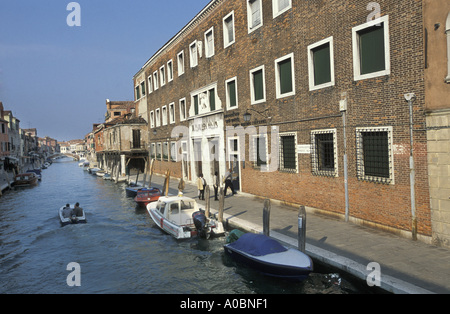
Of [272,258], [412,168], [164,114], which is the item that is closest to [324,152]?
[412,168]

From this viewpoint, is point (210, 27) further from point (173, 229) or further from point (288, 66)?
point (173, 229)

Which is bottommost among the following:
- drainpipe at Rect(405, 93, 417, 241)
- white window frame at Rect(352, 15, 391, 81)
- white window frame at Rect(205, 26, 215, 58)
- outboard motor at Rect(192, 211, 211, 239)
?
outboard motor at Rect(192, 211, 211, 239)

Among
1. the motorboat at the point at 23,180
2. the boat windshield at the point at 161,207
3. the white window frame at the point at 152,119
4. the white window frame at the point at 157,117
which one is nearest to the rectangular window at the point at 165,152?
the white window frame at the point at 157,117

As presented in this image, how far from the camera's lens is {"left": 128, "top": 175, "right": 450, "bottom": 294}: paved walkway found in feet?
21.5

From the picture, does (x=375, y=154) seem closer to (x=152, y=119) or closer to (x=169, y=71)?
(x=169, y=71)

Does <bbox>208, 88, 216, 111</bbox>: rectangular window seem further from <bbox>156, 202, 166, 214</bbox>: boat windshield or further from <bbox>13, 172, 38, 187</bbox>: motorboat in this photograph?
<bbox>13, 172, 38, 187</bbox>: motorboat

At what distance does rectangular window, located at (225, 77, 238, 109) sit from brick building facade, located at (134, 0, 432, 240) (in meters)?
0.08

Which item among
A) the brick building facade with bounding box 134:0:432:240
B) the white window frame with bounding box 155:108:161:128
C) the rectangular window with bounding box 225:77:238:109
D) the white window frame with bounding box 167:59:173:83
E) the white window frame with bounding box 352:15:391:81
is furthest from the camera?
the white window frame with bounding box 155:108:161:128

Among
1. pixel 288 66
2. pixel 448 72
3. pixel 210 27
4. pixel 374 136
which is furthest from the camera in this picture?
pixel 210 27

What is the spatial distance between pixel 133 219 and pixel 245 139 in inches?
289

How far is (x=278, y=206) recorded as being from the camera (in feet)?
49.5

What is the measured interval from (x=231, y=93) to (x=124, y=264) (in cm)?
1188

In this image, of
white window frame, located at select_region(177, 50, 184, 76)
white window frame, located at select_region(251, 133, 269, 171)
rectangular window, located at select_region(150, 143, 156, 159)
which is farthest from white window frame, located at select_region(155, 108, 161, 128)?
white window frame, located at select_region(251, 133, 269, 171)

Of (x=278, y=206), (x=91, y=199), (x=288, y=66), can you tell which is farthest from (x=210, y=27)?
(x=91, y=199)
